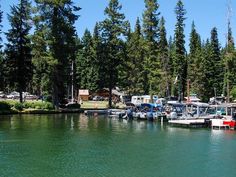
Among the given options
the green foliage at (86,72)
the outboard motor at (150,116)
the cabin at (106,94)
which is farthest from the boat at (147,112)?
the cabin at (106,94)

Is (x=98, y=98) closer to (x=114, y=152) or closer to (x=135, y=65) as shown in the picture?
(x=135, y=65)

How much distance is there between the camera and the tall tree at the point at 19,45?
75.0 meters

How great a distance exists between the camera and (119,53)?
84.3m

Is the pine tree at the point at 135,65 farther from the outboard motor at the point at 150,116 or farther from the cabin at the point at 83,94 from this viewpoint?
the outboard motor at the point at 150,116

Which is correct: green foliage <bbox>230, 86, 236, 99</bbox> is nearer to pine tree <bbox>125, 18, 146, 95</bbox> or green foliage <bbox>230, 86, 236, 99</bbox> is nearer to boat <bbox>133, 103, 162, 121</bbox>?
pine tree <bbox>125, 18, 146, 95</bbox>

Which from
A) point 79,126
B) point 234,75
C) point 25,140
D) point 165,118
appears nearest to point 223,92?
point 234,75

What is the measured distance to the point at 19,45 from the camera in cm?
7575

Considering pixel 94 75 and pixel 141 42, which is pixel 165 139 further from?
pixel 94 75

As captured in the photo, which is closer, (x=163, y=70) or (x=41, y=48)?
(x=41, y=48)

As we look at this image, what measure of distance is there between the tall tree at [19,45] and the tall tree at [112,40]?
1583 cm

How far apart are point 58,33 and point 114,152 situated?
42.7 m

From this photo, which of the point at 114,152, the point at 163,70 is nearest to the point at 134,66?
the point at 163,70

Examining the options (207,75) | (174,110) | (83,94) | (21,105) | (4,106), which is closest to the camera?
(174,110)

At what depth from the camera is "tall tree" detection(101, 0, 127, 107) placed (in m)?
83.9
